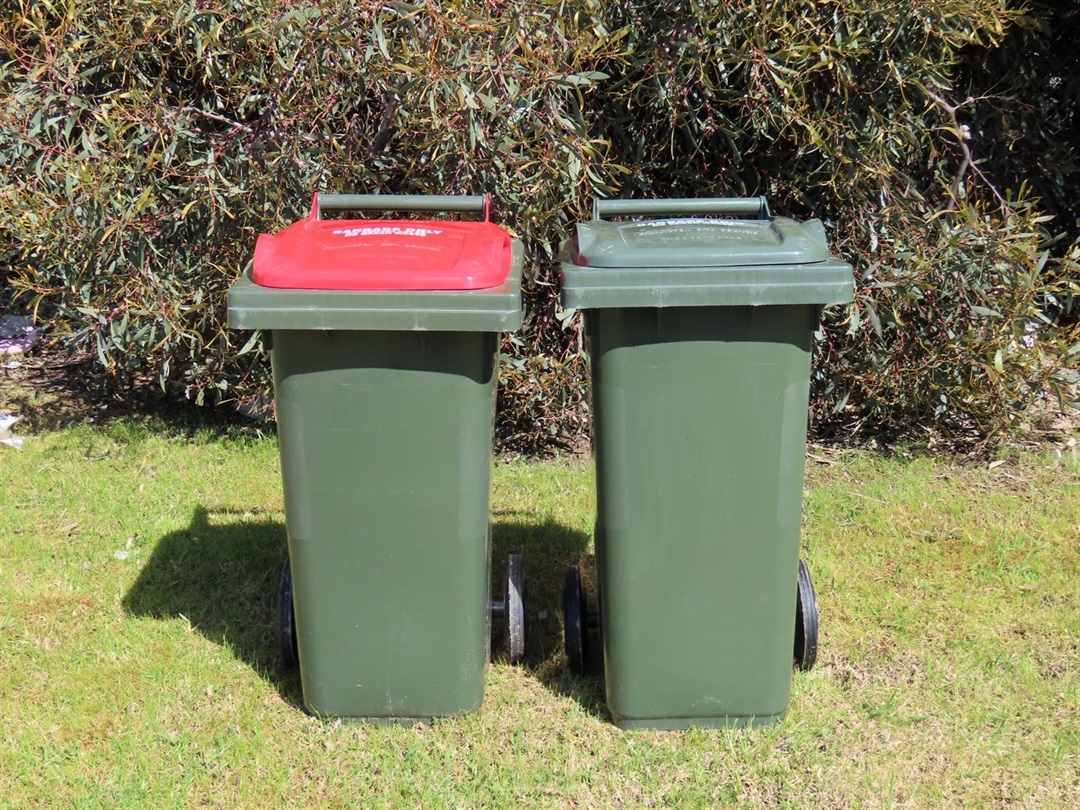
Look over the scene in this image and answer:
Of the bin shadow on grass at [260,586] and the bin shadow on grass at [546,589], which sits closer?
the bin shadow on grass at [546,589]

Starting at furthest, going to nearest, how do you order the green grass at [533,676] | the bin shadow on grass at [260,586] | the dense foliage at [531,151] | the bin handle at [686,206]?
the dense foliage at [531,151] → the bin shadow on grass at [260,586] → the bin handle at [686,206] → the green grass at [533,676]

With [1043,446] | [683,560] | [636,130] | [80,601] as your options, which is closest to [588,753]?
[683,560]

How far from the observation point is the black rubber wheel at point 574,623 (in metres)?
3.73

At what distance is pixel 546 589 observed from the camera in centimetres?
442

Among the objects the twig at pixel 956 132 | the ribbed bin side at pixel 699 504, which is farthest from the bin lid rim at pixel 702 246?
the twig at pixel 956 132

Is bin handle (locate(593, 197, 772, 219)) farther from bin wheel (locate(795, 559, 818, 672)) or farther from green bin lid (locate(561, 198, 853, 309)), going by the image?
bin wheel (locate(795, 559, 818, 672))

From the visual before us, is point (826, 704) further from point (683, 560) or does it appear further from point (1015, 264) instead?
point (1015, 264)

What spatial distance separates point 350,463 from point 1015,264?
11.7 feet

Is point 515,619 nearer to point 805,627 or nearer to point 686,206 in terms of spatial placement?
point 805,627

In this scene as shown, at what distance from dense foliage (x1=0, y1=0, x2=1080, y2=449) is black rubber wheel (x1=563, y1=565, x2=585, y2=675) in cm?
177

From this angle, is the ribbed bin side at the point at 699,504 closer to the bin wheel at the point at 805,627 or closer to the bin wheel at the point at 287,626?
the bin wheel at the point at 805,627

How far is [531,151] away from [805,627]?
232 centimetres

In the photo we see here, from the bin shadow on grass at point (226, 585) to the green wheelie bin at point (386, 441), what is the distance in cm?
45

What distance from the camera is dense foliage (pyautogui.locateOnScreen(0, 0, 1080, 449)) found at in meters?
4.66
